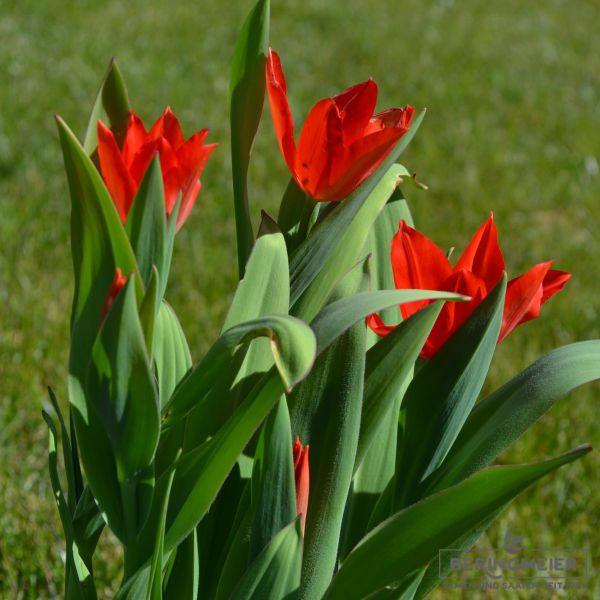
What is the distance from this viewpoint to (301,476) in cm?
82

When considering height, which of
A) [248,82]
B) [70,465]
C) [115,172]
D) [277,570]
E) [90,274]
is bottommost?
[277,570]

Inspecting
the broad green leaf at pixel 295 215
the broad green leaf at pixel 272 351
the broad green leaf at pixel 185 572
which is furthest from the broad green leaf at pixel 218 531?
the broad green leaf at pixel 295 215

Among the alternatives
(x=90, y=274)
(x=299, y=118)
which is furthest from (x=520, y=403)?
(x=299, y=118)

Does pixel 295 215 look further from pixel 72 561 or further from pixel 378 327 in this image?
pixel 72 561

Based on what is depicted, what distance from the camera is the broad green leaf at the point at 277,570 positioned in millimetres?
795

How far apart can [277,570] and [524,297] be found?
315mm

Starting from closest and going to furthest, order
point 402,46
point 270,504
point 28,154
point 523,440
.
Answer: point 270,504 < point 523,440 < point 28,154 < point 402,46

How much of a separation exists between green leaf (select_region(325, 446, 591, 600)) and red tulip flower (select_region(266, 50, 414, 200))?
29 centimetres

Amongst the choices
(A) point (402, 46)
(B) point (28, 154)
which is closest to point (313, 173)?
(B) point (28, 154)

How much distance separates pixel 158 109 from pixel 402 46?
62.7 inches

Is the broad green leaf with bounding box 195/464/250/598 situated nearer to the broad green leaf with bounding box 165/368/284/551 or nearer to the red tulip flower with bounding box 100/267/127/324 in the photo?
the broad green leaf with bounding box 165/368/284/551

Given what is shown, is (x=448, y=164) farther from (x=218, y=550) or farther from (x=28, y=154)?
(x=218, y=550)

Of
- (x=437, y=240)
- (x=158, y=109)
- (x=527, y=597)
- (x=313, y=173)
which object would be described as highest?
(x=158, y=109)

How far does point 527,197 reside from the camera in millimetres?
3375
